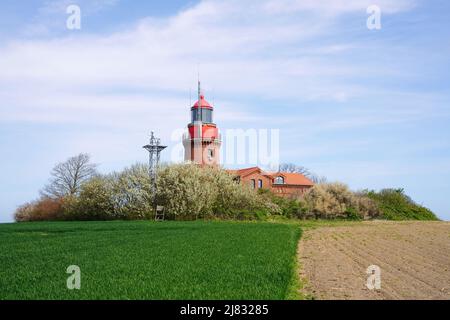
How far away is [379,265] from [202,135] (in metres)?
45.2

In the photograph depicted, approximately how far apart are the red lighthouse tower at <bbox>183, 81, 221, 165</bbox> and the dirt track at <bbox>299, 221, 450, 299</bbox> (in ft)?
121

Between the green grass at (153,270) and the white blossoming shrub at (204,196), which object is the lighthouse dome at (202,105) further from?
the green grass at (153,270)

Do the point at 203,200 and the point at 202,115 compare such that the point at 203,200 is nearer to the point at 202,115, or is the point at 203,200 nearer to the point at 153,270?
the point at 202,115

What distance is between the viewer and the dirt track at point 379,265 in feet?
35.7

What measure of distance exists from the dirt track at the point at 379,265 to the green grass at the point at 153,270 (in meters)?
0.76

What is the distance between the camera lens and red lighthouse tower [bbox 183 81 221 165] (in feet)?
Result: 194

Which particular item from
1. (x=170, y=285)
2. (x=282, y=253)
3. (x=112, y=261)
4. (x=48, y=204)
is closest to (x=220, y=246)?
(x=282, y=253)

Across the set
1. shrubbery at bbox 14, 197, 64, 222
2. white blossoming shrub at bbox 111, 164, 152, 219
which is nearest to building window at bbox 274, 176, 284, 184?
white blossoming shrub at bbox 111, 164, 152, 219

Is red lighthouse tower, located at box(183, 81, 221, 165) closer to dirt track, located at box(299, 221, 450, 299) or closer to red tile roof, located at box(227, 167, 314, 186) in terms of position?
red tile roof, located at box(227, 167, 314, 186)

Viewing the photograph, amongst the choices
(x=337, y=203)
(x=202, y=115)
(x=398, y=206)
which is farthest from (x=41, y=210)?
(x=398, y=206)
